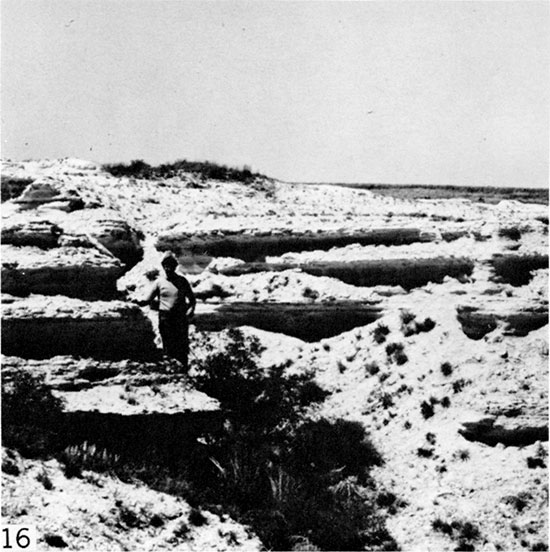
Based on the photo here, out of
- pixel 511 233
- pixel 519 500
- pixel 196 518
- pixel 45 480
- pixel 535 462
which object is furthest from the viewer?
pixel 511 233

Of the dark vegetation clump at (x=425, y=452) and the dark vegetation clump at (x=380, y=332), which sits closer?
the dark vegetation clump at (x=425, y=452)

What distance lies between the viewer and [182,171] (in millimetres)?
27297

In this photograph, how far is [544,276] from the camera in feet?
51.4

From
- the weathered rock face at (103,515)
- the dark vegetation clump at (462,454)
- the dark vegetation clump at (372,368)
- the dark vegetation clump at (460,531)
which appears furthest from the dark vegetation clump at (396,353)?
the weathered rock face at (103,515)

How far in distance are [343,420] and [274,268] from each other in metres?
4.71

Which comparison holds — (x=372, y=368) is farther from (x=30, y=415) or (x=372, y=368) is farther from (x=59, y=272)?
→ (x=30, y=415)

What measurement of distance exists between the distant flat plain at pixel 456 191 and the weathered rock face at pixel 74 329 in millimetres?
19977

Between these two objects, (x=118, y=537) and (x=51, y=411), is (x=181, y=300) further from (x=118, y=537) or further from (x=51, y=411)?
(x=118, y=537)

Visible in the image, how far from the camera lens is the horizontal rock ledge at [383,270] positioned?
16469 mm

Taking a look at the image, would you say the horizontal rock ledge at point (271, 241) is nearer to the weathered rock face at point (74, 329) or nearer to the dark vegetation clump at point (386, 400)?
the dark vegetation clump at point (386, 400)

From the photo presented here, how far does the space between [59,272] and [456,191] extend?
932 inches

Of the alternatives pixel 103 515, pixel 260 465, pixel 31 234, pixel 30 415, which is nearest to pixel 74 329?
pixel 30 415

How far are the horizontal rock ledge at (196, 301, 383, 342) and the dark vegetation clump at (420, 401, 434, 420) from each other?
3169 mm

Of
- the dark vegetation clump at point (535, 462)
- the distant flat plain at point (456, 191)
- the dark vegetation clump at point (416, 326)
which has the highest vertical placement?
the distant flat plain at point (456, 191)
